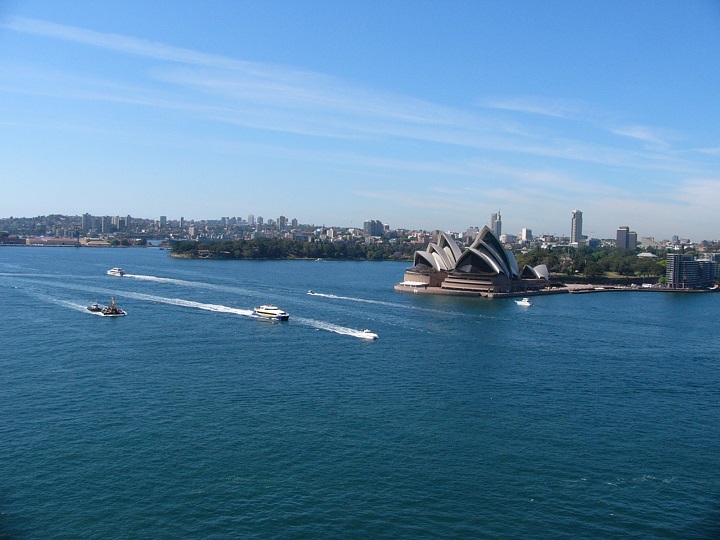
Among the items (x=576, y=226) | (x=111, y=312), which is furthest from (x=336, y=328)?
(x=576, y=226)

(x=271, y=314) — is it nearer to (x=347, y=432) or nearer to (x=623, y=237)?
(x=347, y=432)

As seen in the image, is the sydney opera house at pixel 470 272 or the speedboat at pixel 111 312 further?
the sydney opera house at pixel 470 272

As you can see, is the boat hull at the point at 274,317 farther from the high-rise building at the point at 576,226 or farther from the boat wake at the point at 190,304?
the high-rise building at the point at 576,226

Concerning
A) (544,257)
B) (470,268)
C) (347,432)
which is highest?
(544,257)

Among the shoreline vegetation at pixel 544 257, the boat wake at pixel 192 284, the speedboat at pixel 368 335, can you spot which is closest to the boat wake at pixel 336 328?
the speedboat at pixel 368 335

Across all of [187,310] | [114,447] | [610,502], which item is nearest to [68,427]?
[114,447]

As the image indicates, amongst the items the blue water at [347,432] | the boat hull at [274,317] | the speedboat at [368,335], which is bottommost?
the blue water at [347,432]

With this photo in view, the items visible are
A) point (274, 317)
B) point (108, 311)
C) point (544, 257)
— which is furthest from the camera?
point (544, 257)
